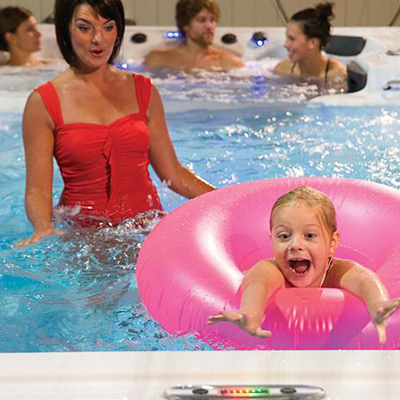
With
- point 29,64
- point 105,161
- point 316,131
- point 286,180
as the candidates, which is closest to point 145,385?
point 286,180

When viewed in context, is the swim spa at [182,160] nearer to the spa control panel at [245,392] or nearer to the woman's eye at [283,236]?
the woman's eye at [283,236]

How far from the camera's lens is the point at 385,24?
5844mm

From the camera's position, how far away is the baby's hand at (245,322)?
45.2 inches

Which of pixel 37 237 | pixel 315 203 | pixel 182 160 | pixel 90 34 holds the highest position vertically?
pixel 90 34

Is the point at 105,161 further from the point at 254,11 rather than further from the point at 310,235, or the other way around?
the point at 254,11

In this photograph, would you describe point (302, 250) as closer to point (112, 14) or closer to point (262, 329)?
point (262, 329)

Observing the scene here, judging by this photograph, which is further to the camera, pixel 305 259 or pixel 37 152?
pixel 37 152

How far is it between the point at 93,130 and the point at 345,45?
2975 millimetres

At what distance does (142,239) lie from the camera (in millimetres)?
1954

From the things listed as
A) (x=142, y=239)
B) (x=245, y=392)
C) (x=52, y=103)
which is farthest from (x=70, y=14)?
(x=245, y=392)

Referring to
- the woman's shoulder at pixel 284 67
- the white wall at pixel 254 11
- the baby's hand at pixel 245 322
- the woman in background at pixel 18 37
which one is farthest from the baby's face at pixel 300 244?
the white wall at pixel 254 11

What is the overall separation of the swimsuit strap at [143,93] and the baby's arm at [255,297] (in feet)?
2.45

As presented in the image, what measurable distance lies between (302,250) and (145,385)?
571mm

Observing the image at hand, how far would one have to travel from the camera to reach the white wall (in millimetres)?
5738
